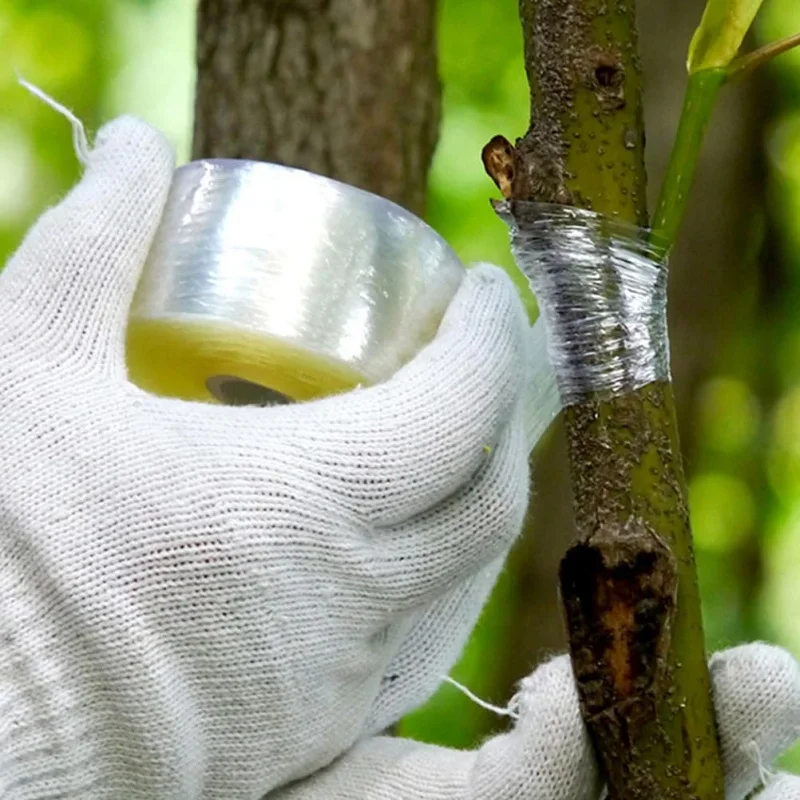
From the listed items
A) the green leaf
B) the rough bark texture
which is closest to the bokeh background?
the rough bark texture

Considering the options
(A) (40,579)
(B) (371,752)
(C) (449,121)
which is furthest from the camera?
(C) (449,121)

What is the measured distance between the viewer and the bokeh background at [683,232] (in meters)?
1.45

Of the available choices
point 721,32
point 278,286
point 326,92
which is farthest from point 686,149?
point 326,92

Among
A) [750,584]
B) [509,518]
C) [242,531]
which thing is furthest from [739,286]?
[242,531]

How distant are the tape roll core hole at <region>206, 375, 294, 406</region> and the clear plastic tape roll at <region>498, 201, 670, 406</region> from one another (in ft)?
0.45

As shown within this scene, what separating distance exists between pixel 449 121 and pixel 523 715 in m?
1.53

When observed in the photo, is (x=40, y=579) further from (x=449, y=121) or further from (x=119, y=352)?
(x=449, y=121)

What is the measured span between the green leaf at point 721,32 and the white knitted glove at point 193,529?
14 centimetres

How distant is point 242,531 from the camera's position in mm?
451

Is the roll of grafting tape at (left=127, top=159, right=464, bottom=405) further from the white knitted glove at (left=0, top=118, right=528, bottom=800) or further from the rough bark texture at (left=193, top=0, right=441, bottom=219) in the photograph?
the rough bark texture at (left=193, top=0, right=441, bottom=219)

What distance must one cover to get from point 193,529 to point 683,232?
1.12 m

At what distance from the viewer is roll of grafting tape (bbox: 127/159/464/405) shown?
485 millimetres

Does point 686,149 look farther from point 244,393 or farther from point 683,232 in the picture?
point 683,232

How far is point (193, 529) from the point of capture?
1.47ft
